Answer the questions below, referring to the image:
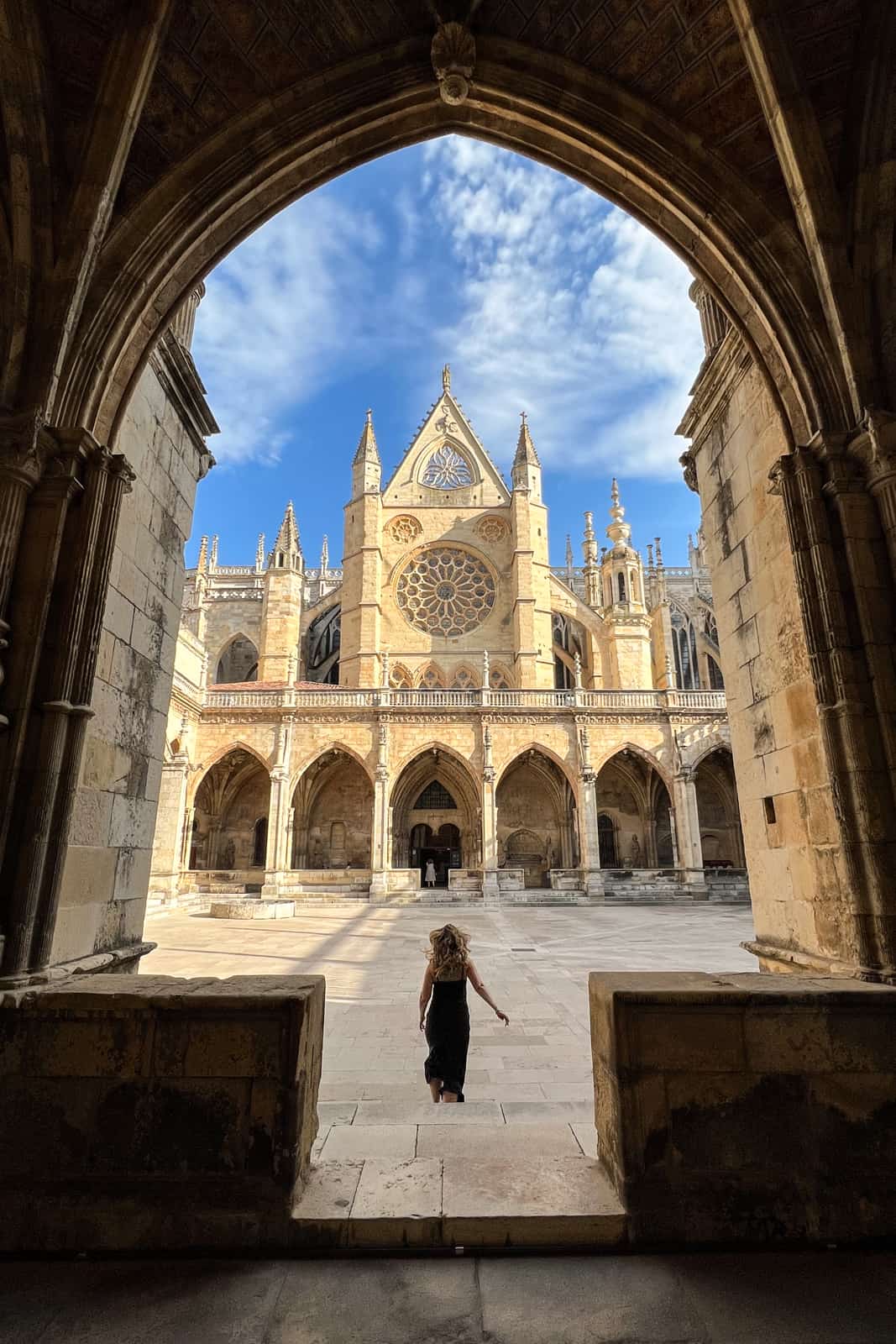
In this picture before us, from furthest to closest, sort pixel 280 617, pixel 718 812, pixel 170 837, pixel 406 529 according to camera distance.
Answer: pixel 406 529 → pixel 280 617 → pixel 718 812 → pixel 170 837

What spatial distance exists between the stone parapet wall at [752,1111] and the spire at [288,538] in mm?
26258

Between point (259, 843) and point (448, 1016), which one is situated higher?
point (259, 843)

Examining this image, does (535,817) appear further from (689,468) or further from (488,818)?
(689,468)

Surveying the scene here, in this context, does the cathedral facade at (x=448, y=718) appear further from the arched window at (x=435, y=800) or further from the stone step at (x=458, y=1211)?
the stone step at (x=458, y=1211)

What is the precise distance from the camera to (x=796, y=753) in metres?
3.36

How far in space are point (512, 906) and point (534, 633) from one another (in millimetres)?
10705

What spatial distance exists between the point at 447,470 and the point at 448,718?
14.0 metres

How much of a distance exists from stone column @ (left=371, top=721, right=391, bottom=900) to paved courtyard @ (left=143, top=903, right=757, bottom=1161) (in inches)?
160

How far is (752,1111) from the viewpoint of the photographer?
2086mm

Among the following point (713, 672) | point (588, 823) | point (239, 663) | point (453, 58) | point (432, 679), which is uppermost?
point (239, 663)

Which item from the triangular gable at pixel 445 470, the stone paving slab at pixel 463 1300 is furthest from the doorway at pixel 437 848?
the stone paving slab at pixel 463 1300

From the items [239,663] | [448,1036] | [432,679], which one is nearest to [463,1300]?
[448,1036]

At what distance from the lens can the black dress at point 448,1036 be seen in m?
3.51

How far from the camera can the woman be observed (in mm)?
3506
